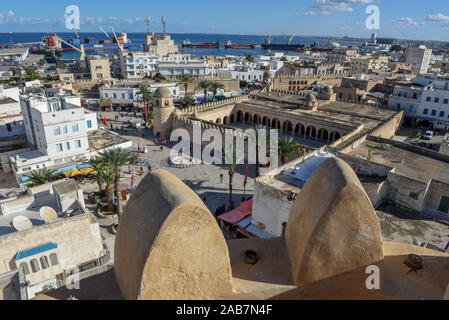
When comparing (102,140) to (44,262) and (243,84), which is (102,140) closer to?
(44,262)

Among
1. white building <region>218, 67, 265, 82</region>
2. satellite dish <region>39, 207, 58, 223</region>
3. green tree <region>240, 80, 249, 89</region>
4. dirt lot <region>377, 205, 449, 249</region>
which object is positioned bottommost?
dirt lot <region>377, 205, 449, 249</region>

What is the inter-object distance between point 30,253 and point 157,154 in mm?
20883

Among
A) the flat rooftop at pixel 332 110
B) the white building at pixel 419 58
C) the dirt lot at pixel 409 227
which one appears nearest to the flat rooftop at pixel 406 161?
the dirt lot at pixel 409 227

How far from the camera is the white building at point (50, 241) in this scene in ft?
51.2

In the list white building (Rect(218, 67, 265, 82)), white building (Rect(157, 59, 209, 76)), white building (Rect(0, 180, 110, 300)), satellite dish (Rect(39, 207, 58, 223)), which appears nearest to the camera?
white building (Rect(0, 180, 110, 300))

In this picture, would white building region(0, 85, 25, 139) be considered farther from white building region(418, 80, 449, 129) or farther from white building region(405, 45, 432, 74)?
white building region(405, 45, 432, 74)

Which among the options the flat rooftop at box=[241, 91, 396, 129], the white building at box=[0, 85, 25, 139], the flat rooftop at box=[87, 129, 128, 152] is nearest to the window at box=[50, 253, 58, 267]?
the flat rooftop at box=[87, 129, 128, 152]

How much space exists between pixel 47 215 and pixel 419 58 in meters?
107

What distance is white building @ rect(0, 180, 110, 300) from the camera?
15.6m

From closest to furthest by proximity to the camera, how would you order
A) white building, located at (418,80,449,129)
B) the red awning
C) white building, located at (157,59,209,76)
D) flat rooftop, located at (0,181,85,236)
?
flat rooftop, located at (0,181,85,236), the red awning, white building, located at (418,80,449,129), white building, located at (157,59,209,76)

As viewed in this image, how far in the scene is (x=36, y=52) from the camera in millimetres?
157375

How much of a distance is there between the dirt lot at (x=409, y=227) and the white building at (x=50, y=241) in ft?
52.1
